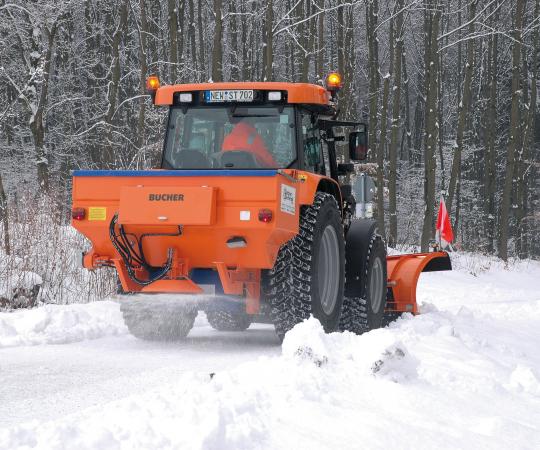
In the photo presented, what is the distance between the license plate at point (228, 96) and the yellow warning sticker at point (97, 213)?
5.65 ft

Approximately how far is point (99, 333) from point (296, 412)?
423cm

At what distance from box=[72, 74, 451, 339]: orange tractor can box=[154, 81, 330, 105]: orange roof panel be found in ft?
0.04

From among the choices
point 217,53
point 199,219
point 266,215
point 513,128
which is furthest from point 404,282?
point 513,128

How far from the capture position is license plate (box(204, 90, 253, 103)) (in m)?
7.83

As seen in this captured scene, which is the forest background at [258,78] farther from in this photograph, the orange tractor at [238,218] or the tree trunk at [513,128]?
the orange tractor at [238,218]

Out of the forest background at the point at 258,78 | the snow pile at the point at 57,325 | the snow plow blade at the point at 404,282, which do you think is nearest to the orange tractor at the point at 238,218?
the snow pile at the point at 57,325

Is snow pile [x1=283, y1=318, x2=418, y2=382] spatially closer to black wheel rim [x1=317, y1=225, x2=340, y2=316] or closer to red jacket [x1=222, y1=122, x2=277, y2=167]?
black wheel rim [x1=317, y1=225, x2=340, y2=316]

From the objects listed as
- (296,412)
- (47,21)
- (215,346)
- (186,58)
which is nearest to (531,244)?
(186,58)

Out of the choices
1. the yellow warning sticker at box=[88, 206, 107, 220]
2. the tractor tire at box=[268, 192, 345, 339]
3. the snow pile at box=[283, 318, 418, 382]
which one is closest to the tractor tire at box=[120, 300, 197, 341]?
the yellow warning sticker at box=[88, 206, 107, 220]

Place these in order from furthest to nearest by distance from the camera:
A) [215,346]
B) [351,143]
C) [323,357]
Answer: [351,143] → [215,346] → [323,357]

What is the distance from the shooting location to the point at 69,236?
1167cm

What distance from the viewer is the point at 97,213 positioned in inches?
276

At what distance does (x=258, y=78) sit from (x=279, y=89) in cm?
3094

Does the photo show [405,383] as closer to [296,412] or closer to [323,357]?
[323,357]
